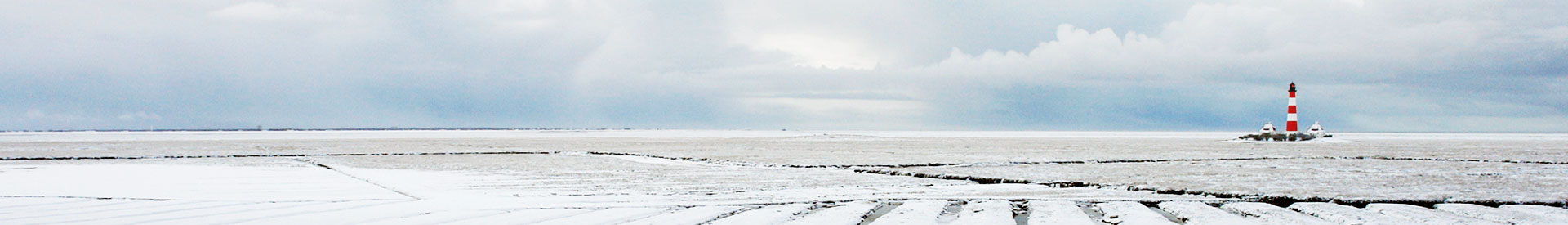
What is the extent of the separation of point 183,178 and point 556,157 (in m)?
6.58

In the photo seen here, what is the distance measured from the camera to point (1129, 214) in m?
5.65

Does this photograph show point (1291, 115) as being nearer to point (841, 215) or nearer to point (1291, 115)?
point (1291, 115)

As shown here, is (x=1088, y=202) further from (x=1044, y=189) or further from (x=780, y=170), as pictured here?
(x=780, y=170)

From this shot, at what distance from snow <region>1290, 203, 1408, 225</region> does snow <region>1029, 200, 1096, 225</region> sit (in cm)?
121

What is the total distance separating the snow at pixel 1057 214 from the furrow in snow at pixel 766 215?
1257mm

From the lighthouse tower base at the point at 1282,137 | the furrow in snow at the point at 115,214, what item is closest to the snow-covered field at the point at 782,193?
the furrow in snow at the point at 115,214

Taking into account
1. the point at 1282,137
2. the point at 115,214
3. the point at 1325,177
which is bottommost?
the point at 115,214

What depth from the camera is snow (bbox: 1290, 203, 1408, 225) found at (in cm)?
529

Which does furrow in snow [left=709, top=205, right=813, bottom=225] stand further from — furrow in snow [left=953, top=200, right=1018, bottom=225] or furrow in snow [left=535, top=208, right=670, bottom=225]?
furrow in snow [left=953, top=200, right=1018, bottom=225]

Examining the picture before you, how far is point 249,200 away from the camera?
655cm

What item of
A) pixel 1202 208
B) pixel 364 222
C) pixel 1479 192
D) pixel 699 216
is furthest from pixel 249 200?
pixel 1479 192

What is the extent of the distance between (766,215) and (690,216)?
402mm

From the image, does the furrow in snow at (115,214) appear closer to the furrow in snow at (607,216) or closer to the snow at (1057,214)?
the furrow in snow at (607,216)

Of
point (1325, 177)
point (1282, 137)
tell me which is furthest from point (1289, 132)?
point (1325, 177)
